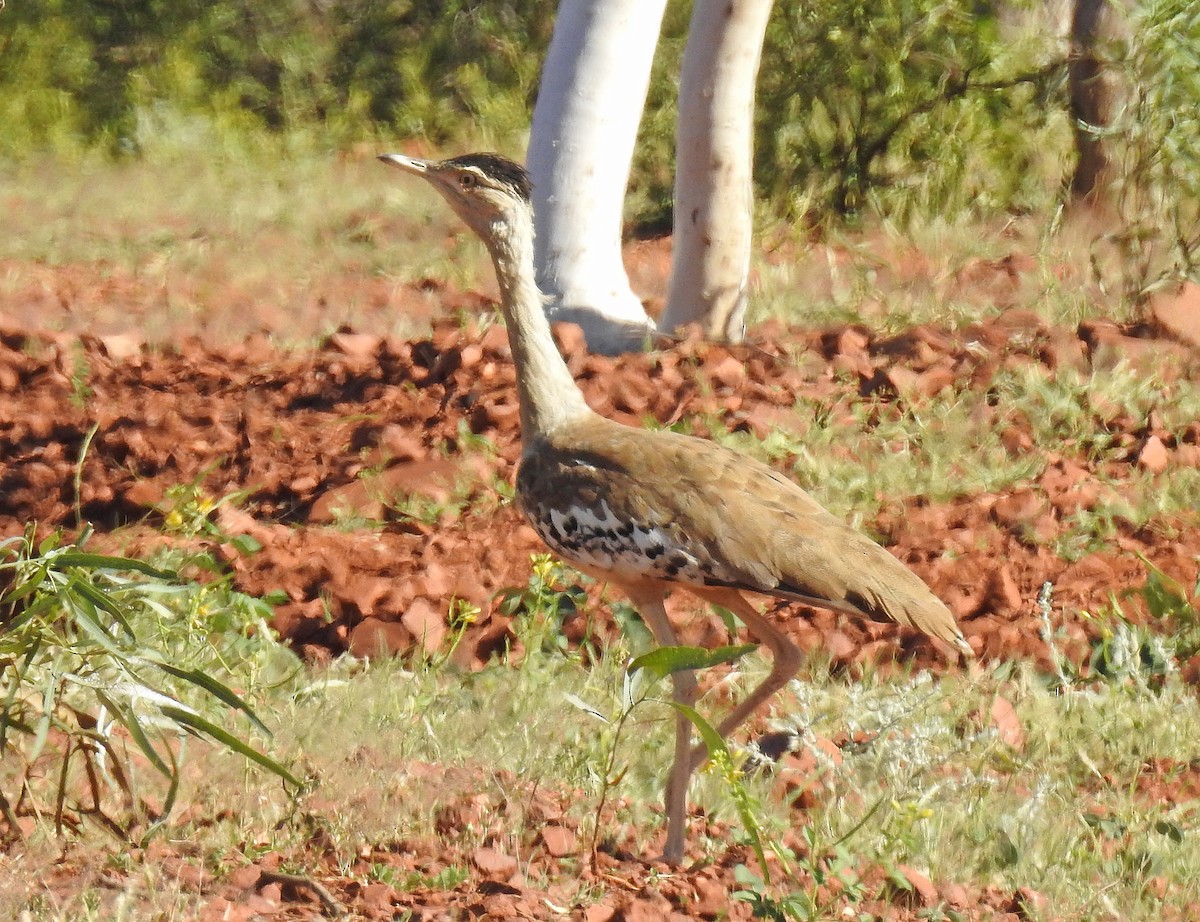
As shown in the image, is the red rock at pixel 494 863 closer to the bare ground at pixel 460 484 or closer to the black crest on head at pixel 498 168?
the bare ground at pixel 460 484

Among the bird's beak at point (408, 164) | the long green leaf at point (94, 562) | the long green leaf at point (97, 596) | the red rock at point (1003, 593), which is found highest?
the bird's beak at point (408, 164)

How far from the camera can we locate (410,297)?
902cm

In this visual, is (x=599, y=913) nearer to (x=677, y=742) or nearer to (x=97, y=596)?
(x=677, y=742)

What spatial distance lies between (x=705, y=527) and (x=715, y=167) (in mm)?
3348

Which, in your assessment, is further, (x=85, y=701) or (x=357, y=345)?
(x=357, y=345)

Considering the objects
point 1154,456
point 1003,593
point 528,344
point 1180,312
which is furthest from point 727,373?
point 528,344

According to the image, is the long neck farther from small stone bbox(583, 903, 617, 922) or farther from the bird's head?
small stone bbox(583, 903, 617, 922)

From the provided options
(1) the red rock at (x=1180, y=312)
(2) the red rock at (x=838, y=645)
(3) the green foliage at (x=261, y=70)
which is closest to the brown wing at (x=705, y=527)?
(2) the red rock at (x=838, y=645)

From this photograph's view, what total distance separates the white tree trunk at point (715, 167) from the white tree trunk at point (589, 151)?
25 cm

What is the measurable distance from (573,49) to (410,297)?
214 cm

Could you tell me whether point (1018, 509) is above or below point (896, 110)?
below

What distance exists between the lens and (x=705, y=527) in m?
4.09

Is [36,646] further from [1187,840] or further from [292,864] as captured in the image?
[1187,840]

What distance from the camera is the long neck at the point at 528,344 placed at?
4.57m
